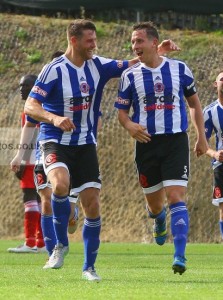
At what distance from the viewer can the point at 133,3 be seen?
23031 mm

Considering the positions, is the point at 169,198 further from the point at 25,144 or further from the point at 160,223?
the point at 25,144

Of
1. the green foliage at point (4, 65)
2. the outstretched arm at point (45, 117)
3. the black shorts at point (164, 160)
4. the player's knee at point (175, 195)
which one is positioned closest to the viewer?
the outstretched arm at point (45, 117)

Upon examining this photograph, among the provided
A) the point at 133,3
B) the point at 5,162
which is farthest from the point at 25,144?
the point at 133,3

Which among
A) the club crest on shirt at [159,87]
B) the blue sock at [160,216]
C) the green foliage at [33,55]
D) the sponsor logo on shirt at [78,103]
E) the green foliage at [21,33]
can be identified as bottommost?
the blue sock at [160,216]

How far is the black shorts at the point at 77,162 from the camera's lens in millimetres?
9287

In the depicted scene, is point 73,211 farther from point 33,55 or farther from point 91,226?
point 33,55

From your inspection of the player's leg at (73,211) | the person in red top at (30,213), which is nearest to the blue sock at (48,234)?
the player's leg at (73,211)

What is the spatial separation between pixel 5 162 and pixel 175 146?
34.5ft

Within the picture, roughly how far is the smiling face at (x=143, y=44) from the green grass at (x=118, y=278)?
191 centimetres

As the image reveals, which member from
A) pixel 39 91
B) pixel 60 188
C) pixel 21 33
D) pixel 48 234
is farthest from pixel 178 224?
pixel 21 33

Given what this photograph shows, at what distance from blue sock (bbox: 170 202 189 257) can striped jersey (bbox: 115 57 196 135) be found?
750 millimetres

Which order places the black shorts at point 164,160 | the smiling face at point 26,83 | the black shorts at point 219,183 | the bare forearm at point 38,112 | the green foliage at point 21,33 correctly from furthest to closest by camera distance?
the green foliage at point 21,33, the smiling face at point 26,83, the black shorts at point 219,183, the black shorts at point 164,160, the bare forearm at point 38,112

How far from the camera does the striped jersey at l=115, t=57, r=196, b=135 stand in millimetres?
9977

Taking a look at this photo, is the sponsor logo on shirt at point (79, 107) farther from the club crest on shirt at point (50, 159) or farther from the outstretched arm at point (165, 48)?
the outstretched arm at point (165, 48)
